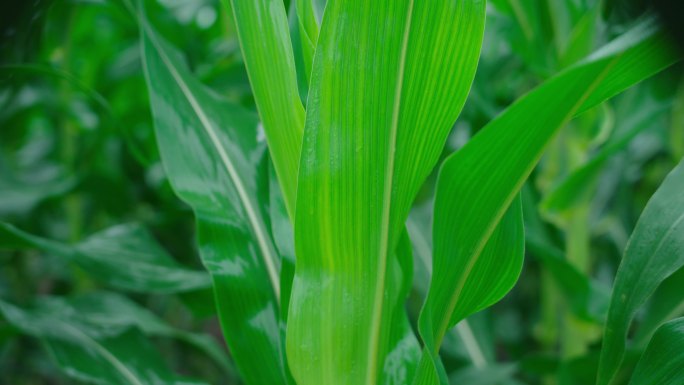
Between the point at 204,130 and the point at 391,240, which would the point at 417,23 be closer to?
the point at 391,240

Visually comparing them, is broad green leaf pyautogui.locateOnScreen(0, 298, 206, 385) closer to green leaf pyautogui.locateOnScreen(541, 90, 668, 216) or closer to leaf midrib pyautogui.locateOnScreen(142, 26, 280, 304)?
leaf midrib pyautogui.locateOnScreen(142, 26, 280, 304)

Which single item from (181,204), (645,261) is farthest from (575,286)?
(181,204)

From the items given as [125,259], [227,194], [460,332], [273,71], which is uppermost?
[273,71]

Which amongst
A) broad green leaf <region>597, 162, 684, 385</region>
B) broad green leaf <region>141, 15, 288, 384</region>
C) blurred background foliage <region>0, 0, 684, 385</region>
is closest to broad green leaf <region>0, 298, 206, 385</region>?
blurred background foliage <region>0, 0, 684, 385</region>

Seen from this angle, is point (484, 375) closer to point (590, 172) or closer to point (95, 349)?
point (590, 172)

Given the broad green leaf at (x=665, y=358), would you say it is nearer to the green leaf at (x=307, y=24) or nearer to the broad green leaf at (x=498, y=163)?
the broad green leaf at (x=498, y=163)

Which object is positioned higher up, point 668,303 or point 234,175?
point 234,175
